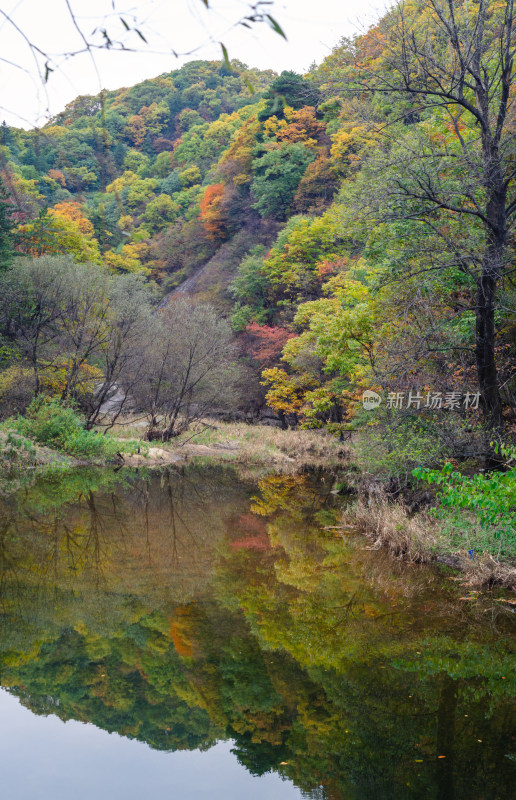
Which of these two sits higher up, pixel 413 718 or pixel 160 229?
pixel 160 229

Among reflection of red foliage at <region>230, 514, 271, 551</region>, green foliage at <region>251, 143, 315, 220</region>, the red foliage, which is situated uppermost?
the red foliage

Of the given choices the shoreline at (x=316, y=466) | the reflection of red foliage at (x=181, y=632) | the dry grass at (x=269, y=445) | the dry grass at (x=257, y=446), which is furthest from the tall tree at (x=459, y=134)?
the dry grass at (x=269, y=445)

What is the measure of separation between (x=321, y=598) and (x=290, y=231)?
1153 inches

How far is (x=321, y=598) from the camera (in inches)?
329

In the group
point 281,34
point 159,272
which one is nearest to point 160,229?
point 159,272

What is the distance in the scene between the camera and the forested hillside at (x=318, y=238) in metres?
10.0

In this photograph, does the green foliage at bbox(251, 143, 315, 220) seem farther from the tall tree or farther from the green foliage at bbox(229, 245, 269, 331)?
the tall tree

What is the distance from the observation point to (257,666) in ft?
20.0

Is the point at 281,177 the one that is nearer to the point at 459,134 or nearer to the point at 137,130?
the point at 137,130

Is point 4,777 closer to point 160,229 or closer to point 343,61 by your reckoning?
point 343,61
